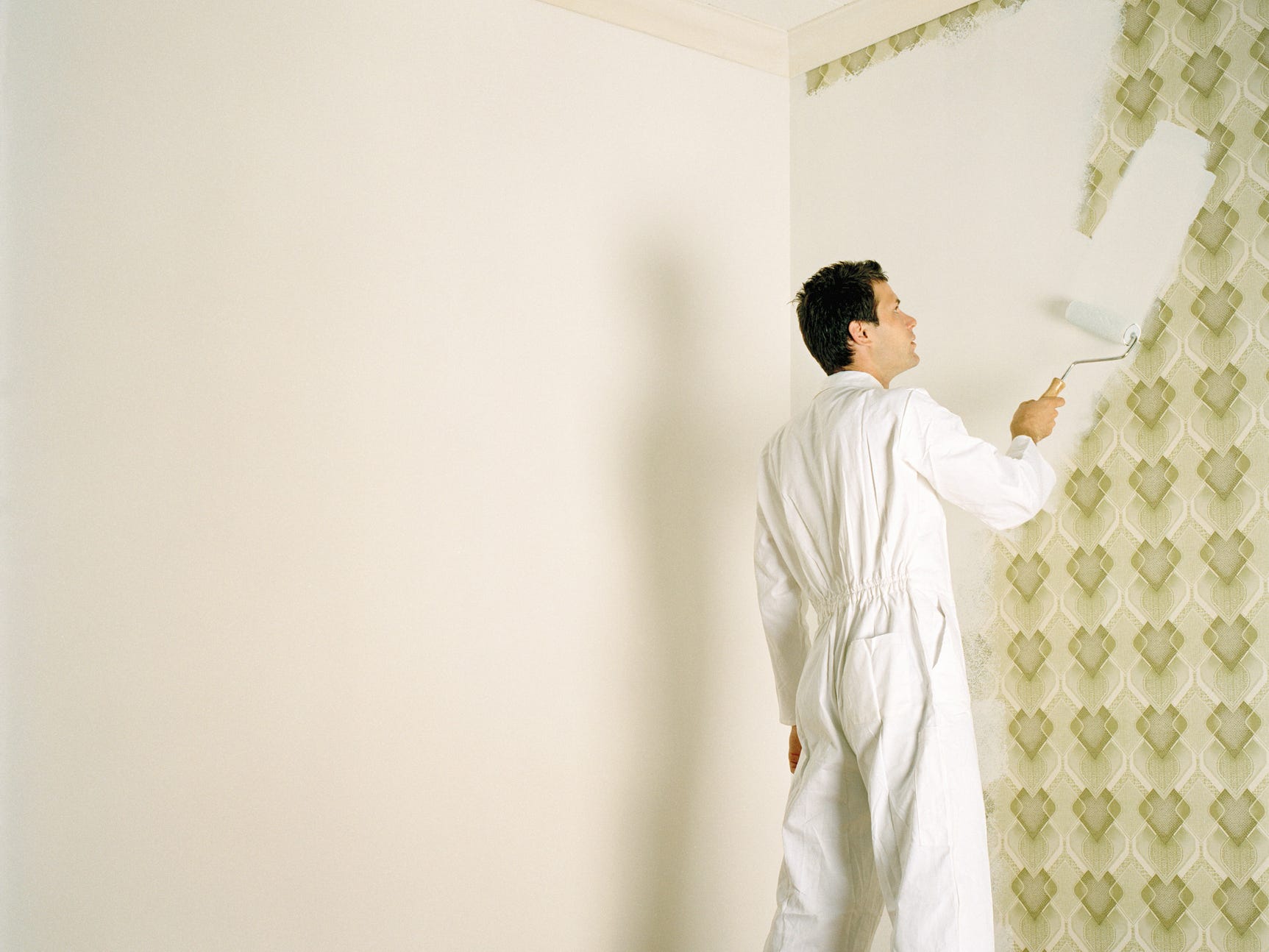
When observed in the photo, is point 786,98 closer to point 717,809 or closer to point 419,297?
point 419,297

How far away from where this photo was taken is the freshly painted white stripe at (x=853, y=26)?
8.52 ft

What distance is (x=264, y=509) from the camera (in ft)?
6.70

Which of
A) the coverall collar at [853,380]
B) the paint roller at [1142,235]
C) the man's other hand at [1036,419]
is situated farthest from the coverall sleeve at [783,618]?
the paint roller at [1142,235]

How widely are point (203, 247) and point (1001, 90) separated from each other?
5.80ft

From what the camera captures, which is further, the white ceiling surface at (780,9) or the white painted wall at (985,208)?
the white ceiling surface at (780,9)

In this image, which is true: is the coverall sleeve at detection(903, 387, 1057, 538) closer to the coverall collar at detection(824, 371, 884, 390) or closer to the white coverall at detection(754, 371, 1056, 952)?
the white coverall at detection(754, 371, 1056, 952)

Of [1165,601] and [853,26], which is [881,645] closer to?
[1165,601]

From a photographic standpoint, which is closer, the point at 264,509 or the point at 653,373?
the point at 264,509

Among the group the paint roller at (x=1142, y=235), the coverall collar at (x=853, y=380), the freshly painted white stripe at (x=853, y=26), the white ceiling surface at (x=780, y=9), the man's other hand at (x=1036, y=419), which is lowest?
the man's other hand at (x=1036, y=419)

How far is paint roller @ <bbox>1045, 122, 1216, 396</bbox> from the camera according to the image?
207cm

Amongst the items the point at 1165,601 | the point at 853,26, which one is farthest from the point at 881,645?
the point at 853,26

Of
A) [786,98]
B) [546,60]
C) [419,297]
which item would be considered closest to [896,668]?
[419,297]

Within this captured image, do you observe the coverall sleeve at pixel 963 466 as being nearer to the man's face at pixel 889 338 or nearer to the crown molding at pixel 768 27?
the man's face at pixel 889 338

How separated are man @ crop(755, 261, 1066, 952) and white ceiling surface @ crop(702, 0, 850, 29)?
44.8 inches
